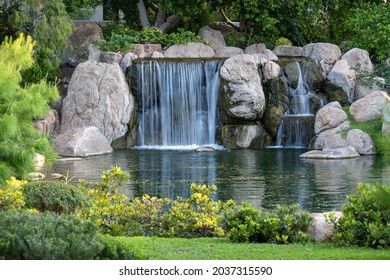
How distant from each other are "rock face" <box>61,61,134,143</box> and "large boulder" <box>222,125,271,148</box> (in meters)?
3.52

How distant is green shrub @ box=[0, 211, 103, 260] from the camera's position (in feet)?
24.7

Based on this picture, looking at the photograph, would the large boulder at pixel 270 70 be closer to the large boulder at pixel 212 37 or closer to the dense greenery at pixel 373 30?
the large boulder at pixel 212 37

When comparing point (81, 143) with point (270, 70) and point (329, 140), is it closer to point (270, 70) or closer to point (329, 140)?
point (270, 70)

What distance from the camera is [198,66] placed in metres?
30.9

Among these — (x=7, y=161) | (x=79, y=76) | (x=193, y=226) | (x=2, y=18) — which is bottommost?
(x=193, y=226)

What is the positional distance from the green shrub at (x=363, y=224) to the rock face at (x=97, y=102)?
19.0 metres

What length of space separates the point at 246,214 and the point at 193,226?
129 cm

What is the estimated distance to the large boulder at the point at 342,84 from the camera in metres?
31.1

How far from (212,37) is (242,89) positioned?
5.60m

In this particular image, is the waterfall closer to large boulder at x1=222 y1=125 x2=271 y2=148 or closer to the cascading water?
large boulder at x1=222 y1=125 x2=271 y2=148

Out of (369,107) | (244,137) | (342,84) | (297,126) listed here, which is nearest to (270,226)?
(369,107)

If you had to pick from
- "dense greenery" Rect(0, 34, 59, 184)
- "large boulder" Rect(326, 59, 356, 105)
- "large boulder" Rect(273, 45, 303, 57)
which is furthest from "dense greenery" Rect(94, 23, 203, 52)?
"dense greenery" Rect(0, 34, 59, 184)
